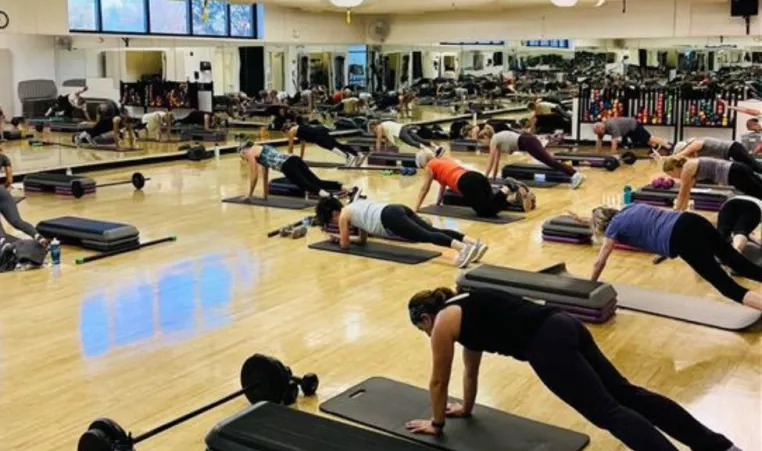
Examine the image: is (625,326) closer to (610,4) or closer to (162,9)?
(162,9)

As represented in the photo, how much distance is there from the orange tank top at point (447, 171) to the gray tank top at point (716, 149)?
9.00 feet

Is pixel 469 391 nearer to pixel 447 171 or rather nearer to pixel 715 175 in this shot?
pixel 715 175

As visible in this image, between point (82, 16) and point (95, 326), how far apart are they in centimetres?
1001

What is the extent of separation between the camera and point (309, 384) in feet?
13.6

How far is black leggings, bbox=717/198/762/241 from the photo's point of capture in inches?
259

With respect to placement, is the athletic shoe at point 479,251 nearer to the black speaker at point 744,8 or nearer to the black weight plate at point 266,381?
the black weight plate at point 266,381

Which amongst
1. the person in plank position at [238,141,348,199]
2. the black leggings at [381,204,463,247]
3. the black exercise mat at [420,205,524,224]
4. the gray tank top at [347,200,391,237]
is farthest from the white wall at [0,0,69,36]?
the black leggings at [381,204,463,247]

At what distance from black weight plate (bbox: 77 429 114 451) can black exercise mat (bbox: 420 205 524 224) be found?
5778mm

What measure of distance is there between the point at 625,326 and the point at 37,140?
37.7 ft

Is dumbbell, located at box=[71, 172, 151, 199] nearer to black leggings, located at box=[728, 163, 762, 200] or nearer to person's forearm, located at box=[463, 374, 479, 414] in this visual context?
black leggings, located at box=[728, 163, 762, 200]

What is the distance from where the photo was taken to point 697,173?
23.5 feet

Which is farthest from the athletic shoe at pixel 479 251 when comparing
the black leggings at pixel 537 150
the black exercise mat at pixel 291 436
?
the black leggings at pixel 537 150

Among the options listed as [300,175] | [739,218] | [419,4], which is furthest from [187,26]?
[739,218]

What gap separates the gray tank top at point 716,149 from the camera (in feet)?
29.0
